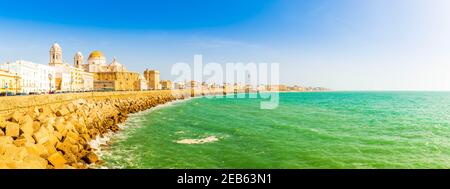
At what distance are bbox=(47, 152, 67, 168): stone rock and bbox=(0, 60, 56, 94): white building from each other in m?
34.4

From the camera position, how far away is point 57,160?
33.0ft

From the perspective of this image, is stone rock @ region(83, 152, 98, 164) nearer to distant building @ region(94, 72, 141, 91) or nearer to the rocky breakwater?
the rocky breakwater

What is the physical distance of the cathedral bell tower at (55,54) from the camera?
6396cm

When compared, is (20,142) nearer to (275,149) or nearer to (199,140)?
(199,140)

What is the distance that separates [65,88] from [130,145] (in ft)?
173

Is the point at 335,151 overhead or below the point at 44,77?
below

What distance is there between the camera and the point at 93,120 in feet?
63.1

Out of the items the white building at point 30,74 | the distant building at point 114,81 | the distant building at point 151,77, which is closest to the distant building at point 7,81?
the white building at point 30,74

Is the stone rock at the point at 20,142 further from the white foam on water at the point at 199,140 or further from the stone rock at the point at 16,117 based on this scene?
the white foam on water at the point at 199,140

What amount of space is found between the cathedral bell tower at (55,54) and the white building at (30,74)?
11557 mm

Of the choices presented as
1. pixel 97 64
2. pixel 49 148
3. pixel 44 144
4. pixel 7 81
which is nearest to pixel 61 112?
pixel 44 144

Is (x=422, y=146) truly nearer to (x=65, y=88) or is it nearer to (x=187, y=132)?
(x=187, y=132)
